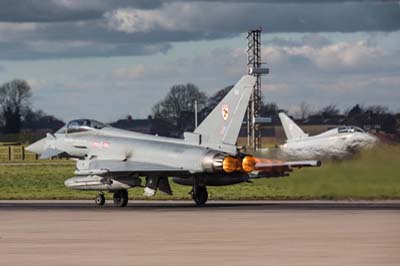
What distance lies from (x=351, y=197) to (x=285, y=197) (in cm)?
511

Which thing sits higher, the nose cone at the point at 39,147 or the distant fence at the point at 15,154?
the nose cone at the point at 39,147

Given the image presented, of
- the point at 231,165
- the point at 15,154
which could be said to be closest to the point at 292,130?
the point at 15,154

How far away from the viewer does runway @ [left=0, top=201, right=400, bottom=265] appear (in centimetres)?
2372

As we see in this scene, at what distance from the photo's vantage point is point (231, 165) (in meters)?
41.3

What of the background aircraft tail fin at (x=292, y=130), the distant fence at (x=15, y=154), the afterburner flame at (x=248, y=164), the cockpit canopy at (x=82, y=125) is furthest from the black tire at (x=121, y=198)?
the distant fence at (x=15, y=154)

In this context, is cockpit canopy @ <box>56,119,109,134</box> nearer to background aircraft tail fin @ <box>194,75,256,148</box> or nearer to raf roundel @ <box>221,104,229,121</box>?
background aircraft tail fin @ <box>194,75,256,148</box>

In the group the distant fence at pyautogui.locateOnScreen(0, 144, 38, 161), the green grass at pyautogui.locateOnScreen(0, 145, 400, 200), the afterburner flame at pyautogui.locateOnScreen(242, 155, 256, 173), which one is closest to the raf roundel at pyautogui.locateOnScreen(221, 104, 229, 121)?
the afterburner flame at pyautogui.locateOnScreen(242, 155, 256, 173)

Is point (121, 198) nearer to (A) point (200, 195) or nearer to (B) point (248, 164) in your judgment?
(A) point (200, 195)

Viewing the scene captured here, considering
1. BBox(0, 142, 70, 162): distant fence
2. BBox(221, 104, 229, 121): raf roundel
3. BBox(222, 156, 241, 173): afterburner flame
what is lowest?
BBox(0, 142, 70, 162): distant fence

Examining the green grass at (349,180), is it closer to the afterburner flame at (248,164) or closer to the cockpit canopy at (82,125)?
the afterburner flame at (248,164)

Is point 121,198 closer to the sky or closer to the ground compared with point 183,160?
closer to the ground

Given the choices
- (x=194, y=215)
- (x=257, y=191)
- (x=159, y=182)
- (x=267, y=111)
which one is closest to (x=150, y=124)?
(x=267, y=111)

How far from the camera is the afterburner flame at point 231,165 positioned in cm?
4128

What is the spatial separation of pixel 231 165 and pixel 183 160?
200cm
